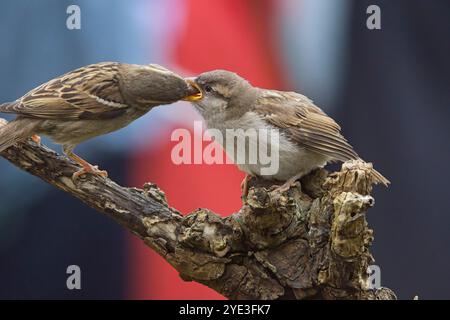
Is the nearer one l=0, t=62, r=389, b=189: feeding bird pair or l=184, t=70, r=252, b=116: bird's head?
l=0, t=62, r=389, b=189: feeding bird pair

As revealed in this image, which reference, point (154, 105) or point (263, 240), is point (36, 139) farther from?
point (263, 240)

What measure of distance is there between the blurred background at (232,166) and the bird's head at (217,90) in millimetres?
580

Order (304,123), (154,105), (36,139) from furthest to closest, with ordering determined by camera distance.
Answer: (304,123)
(36,139)
(154,105)

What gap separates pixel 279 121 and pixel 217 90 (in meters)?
0.21

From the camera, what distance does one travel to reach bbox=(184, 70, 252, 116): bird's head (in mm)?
1877

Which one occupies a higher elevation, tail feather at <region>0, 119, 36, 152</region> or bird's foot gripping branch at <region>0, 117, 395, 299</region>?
tail feather at <region>0, 119, 36, 152</region>

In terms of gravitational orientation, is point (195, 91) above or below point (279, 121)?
above

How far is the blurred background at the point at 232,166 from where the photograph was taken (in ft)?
8.60

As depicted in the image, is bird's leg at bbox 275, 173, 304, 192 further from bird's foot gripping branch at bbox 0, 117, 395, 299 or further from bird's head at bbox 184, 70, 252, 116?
bird's head at bbox 184, 70, 252, 116

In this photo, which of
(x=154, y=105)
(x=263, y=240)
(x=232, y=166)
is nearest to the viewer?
(x=263, y=240)

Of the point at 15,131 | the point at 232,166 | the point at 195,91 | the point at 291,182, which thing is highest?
the point at 195,91

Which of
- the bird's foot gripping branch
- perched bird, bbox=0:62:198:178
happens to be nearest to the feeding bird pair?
perched bird, bbox=0:62:198:178

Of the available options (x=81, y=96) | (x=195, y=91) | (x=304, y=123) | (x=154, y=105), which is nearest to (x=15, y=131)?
(x=81, y=96)

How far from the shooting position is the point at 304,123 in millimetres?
1963
